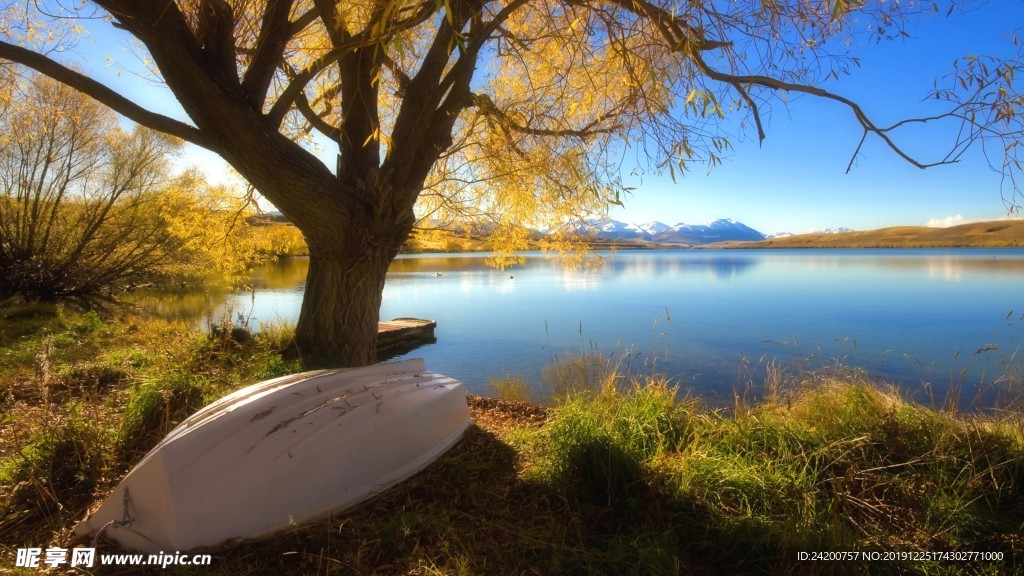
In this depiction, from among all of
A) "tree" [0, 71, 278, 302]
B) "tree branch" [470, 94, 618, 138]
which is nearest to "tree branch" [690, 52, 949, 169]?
"tree branch" [470, 94, 618, 138]

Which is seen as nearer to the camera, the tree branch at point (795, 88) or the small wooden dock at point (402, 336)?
the tree branch at point (795, 88)

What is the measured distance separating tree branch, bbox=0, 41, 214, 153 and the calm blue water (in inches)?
147

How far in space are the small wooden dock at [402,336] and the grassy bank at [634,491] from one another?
23.5ft

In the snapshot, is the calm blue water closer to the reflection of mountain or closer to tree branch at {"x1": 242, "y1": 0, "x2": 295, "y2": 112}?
tree branch at {"x1": 242, "y1": 0, "x2": 295, "y2": 112}

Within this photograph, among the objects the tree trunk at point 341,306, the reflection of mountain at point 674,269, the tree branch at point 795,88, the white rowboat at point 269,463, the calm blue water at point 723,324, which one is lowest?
the calm blue water at point 723,324

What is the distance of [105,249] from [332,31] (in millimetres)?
11969

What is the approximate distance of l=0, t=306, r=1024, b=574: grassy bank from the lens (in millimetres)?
1940

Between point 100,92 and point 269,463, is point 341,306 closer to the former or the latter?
point 100,92

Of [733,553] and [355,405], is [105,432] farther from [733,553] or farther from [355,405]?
[733,553]

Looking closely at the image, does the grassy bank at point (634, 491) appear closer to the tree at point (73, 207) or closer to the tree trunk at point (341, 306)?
the tree trunk at point (341, 306)

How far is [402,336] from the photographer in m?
11.1

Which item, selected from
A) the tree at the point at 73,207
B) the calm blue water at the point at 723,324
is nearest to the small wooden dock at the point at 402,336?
the calm blue water at the point at 723,324

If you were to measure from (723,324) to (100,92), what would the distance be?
12582 mm

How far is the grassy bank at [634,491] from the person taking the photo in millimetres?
1940
